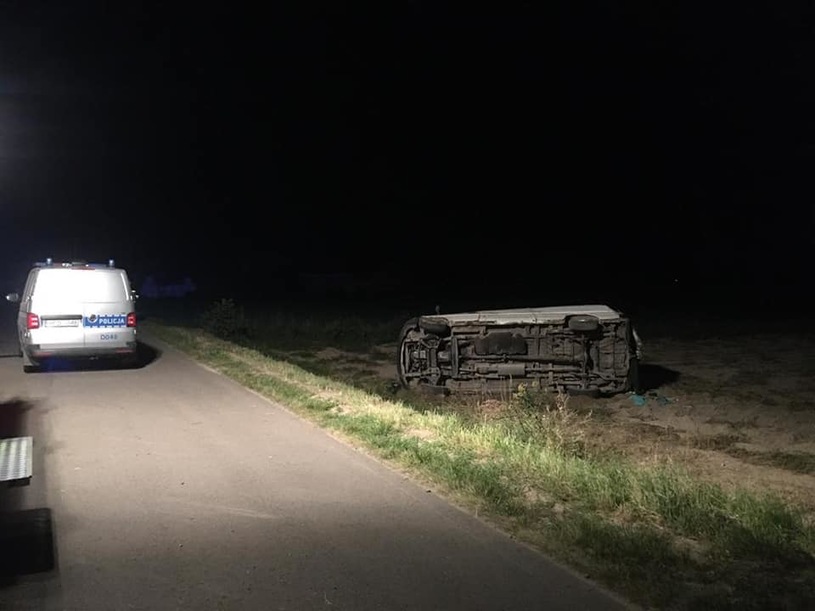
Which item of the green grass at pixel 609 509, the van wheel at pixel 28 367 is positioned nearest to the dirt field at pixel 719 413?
the green grass at pixel 609 509

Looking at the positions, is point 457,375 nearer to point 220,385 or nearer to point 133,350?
point 220,385

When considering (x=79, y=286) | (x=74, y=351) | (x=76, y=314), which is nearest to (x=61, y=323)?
(x=76, y=314)

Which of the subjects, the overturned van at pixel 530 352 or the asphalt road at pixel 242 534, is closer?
the asphalt road at pixel 242 534

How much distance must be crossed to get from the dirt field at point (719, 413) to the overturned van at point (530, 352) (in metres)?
0.47

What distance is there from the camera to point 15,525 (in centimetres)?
651

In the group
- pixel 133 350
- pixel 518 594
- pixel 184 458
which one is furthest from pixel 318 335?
pixel 518 594

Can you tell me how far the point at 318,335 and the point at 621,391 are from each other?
14.6 metres

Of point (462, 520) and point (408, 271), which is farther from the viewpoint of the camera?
point (408, 271)

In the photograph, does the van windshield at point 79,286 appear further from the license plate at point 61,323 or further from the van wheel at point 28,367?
the van wheel at point 28,367

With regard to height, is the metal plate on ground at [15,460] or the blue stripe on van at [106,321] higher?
the blue stripe on van at [106,321]

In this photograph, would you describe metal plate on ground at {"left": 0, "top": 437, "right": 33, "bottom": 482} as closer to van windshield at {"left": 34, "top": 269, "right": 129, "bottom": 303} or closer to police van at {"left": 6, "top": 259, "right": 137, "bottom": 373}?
police van at {"left": 6, "top": 259, "right": 137, "bottom": 373}

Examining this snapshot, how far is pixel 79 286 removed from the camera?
621 inches

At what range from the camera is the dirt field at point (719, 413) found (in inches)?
370

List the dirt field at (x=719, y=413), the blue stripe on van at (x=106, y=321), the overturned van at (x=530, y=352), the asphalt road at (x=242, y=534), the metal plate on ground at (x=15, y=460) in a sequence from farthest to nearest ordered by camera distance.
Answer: the blue stripe on van at (x=106, y=321) < the overturned van at (x=530, y=352) < the dirt field at (x=719, y=413) < the metal plate on ground at (x=15, y=460) < the asphalt road at (x=242, y=534)
